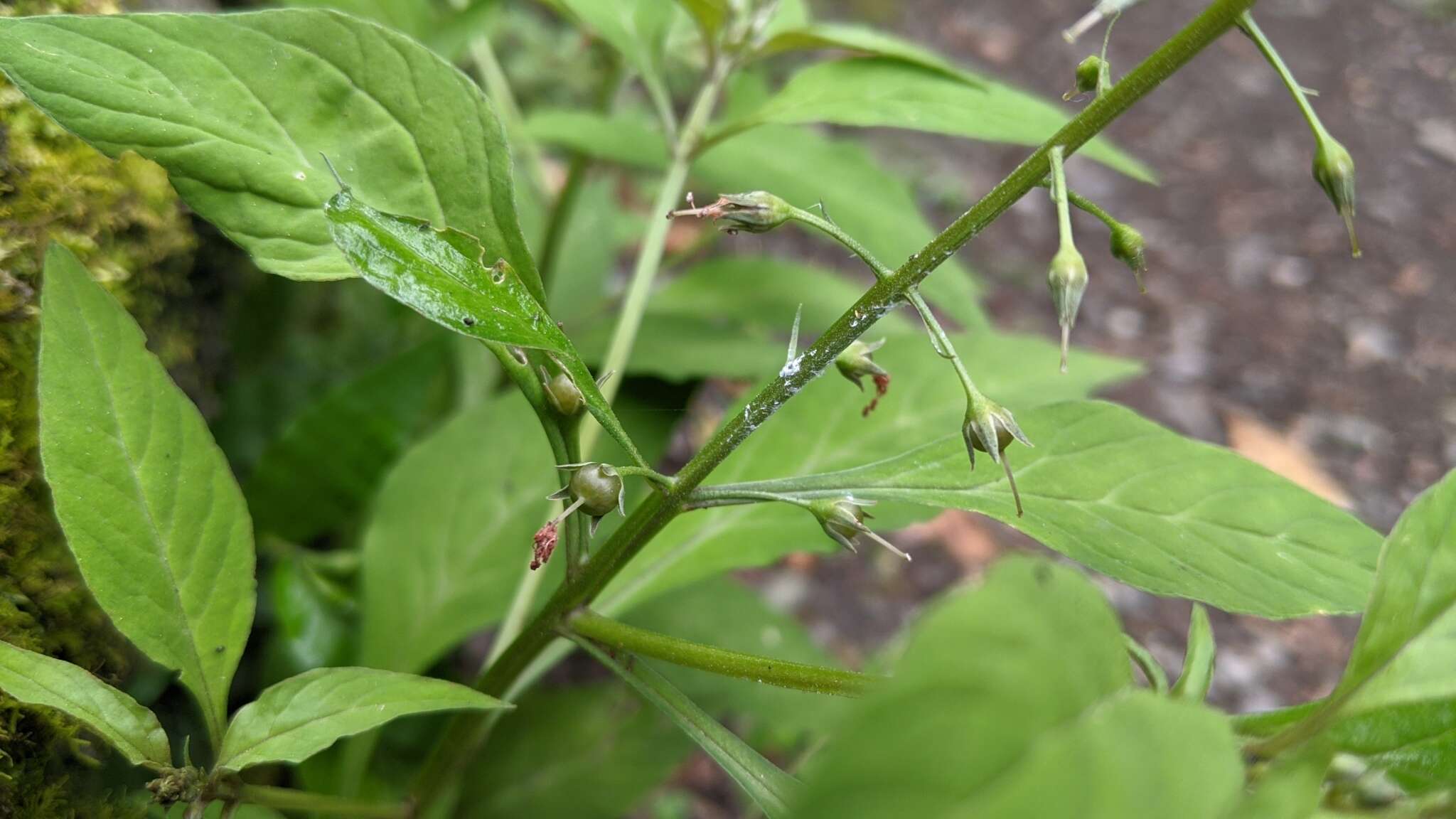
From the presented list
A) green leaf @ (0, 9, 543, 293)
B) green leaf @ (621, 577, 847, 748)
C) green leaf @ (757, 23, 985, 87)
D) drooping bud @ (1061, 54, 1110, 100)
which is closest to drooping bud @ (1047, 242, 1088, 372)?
drooping bud @ (1061, 54, 1110, 100)

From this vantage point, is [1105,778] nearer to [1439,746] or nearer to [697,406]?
[1439,746]

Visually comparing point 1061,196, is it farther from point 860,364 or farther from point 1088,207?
point 860,364

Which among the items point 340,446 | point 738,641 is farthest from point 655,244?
point 738,641

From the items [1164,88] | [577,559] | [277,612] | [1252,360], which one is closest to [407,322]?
[277,612]

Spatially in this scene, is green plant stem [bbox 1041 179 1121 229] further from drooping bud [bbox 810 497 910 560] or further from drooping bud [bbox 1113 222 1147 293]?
drooping bud [bbox 810 497 910 560]

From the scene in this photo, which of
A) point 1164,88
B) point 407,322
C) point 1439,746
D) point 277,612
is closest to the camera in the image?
point 1439,746

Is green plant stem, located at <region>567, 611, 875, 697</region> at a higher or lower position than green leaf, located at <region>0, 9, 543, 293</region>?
lower
